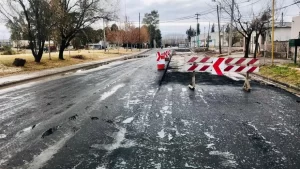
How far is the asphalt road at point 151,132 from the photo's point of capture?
484 cm

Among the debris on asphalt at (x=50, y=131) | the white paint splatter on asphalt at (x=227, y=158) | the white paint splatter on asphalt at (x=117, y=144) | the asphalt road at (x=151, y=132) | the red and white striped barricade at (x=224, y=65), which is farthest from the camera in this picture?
the red and white striped barricade at (x=224, y=65)

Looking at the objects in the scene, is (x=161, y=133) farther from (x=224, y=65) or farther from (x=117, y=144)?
(x=224, y=65)

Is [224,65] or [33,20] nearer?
[224,65]

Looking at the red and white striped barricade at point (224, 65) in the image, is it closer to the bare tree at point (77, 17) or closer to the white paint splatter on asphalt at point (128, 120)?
the white paint splatter on asphalt at point (128, 120)

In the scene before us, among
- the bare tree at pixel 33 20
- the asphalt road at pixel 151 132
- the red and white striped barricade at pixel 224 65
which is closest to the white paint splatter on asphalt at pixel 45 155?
the asphalt road at pixel 151 132

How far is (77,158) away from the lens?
16.3 feet

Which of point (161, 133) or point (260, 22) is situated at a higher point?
point (260, 22)

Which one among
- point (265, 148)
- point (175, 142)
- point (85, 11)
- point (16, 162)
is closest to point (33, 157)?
point (16, 162)

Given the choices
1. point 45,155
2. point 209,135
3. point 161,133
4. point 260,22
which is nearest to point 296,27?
point 260,22

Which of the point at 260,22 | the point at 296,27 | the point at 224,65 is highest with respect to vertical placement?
the point at 260,22

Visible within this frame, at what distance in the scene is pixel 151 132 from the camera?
638cm

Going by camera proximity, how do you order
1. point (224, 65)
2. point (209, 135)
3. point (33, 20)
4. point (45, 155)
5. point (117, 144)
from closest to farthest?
point (45, 155)
point (117, 144)
point (209, 135)
point (224, 65)
point (33, 20)

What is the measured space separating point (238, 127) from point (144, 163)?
2.80 metres

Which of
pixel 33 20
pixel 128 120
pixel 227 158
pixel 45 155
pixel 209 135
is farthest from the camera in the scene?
pixel 33 20
